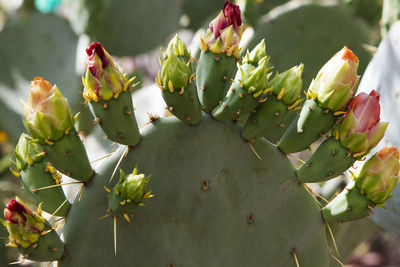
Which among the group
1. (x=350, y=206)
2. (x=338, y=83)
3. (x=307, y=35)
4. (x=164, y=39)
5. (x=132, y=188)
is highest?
(x=338, y=83)

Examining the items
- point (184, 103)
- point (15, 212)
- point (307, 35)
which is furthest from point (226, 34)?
point (307, 35)

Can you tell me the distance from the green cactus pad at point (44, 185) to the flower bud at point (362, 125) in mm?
537

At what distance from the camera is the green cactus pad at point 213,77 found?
0.91 metres

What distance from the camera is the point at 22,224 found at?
779mm

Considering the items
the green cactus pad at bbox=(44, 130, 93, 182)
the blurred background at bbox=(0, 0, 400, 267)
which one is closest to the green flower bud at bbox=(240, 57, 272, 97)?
the green cactus pad at bbox=(44, 130, 93, 182)

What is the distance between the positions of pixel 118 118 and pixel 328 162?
396 millimetres

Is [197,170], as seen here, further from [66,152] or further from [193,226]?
[66,152]

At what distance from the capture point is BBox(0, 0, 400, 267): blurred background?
140 cm

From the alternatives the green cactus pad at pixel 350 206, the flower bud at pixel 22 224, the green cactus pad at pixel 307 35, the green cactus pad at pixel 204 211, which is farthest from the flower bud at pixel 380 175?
the green cactus pad at pixel 307 35

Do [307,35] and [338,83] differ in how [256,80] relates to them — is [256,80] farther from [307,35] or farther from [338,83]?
[307,35]

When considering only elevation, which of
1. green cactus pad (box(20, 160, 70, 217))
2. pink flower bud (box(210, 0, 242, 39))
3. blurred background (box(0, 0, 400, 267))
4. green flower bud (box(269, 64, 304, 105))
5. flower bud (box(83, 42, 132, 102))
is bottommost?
blurred background (box(0, 0, 400, 267))

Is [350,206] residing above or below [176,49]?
below

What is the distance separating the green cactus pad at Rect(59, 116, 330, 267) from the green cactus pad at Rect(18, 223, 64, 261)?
0.12 ft

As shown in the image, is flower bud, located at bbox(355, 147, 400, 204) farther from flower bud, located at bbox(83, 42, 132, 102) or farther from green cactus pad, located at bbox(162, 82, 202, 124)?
flower bud, located at bbox(83, 42, 132, 102)
